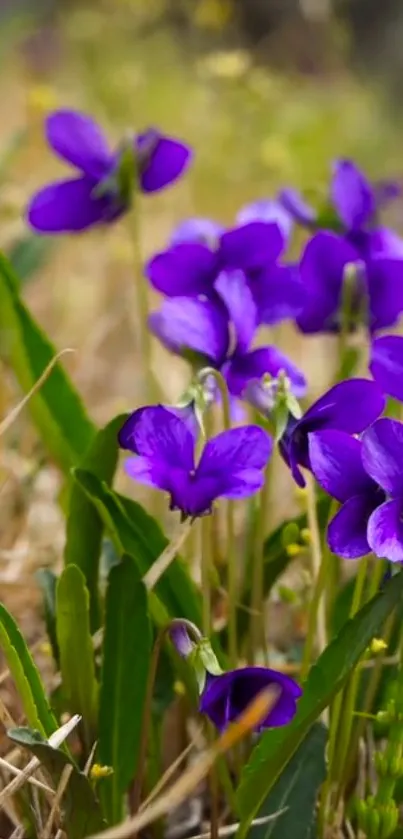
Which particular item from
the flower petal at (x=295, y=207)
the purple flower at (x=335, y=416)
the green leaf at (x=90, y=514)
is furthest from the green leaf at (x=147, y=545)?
the flower petal at (x=295, y=207)

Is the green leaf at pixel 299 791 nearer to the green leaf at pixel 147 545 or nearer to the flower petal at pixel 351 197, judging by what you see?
the green leaf at pixel 147 545

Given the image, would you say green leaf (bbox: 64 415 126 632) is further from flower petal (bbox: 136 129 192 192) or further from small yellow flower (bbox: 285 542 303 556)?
flower petal (bbox: 136 129 192 192)

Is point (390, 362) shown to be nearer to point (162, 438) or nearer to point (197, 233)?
point (162, 438)

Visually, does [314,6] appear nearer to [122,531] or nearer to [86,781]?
[122,531]

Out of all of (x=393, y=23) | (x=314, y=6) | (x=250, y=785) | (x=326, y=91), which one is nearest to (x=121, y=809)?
(x=250, y=785)

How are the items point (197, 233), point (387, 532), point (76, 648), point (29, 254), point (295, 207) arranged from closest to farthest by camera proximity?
point (387, 532) → point (76, 648) → point (197, 233) → point (295, 207) → point (29, 254)

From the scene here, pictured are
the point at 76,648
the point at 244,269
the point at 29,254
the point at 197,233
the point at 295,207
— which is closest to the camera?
the point at 76,648

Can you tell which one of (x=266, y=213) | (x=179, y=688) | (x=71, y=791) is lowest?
(x=179, y=688)

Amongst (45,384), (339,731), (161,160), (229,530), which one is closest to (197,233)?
(161,160)
